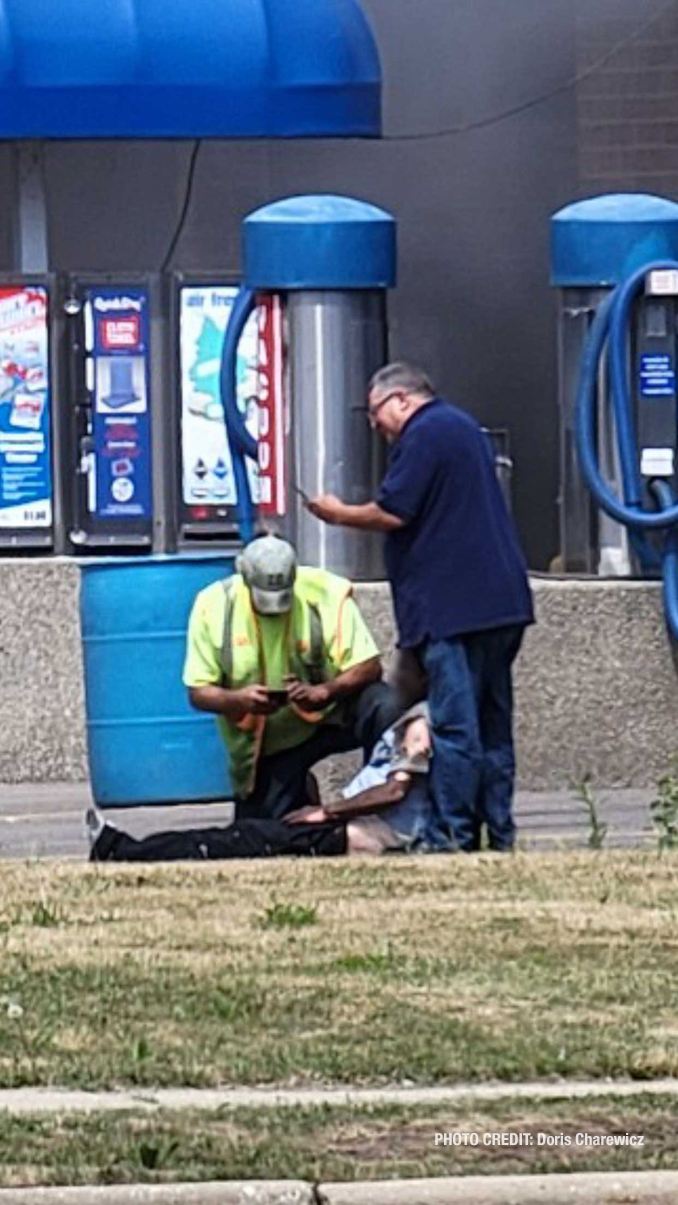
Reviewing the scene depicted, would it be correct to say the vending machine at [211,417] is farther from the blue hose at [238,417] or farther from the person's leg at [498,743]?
the person's leg at [498,743]

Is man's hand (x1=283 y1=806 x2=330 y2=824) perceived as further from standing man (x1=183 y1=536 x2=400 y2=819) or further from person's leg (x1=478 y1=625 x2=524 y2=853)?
person's leg (x1=478 y1=625 x2=524 y2=853)

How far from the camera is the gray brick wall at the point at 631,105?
14844 mm

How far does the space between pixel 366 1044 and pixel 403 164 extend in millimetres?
9197

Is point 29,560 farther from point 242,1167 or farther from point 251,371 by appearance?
point 242,1167

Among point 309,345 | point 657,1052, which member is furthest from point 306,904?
point 309,345

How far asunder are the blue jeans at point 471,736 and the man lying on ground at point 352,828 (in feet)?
0.21

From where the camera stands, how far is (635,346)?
1215 cm

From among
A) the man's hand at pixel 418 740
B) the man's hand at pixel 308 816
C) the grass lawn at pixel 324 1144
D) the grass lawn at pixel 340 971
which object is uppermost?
the man's hand at pixel 418 740

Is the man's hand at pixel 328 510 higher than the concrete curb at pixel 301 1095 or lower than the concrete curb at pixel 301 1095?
higher

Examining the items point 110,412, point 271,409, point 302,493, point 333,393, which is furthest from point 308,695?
point 110,412

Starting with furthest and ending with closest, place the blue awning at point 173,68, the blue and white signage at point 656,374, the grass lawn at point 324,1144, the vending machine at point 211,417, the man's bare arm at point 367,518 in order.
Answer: the blue awning at point 173,68 < the vending machine at point 211,417 < the blue and white signage at point 656,374 < the man's bare arm at point 367,518 < the grass lawn at point 324,1144

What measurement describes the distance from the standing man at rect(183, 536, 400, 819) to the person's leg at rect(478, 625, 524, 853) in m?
0.30

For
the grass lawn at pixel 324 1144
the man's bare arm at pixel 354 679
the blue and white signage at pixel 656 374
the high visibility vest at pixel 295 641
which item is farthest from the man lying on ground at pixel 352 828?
the grass lawn at pixel 324 1144

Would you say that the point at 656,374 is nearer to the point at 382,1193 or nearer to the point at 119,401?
the point at 119,401
